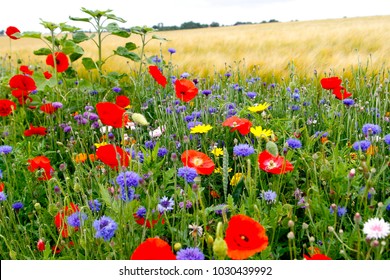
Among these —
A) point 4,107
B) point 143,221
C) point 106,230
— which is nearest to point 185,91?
point 143,221

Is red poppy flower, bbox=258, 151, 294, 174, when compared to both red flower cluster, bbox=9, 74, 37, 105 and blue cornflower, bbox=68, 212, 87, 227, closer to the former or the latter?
blue cornflower, bbox=68, 212, 87, 227

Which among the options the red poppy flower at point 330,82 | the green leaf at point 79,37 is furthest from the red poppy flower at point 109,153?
the green leaf at point 79,37

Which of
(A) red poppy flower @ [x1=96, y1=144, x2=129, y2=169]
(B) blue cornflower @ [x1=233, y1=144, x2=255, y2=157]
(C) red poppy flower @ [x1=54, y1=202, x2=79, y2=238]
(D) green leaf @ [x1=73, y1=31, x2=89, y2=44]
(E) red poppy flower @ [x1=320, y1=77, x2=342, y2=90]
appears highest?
(D) green leaf @ [x1=73, y1=31, x2=89, y2=44]

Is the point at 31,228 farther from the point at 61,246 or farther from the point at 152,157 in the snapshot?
the point at 152,157

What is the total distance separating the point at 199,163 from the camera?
138 centimetres

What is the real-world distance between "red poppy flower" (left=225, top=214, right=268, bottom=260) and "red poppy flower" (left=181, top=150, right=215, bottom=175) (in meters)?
0.43

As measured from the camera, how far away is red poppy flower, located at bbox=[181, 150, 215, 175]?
1346mm

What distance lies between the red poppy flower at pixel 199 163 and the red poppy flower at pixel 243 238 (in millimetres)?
A: 432

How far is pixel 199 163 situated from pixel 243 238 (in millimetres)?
489

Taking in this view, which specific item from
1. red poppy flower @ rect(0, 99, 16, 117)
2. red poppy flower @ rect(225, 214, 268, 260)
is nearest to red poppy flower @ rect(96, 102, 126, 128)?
red poppy flower @ rect(225, 214, 268, 260)

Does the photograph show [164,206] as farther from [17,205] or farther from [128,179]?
[17,205]

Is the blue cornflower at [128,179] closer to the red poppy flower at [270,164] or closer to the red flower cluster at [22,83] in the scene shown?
the red poppy flower at [270,164]

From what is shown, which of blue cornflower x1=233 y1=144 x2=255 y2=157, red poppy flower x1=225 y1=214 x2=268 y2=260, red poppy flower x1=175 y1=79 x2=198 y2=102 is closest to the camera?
red poppy flower x1=225 y1=214 x2=268 y2=260

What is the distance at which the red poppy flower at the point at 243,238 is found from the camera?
2.89 ft
